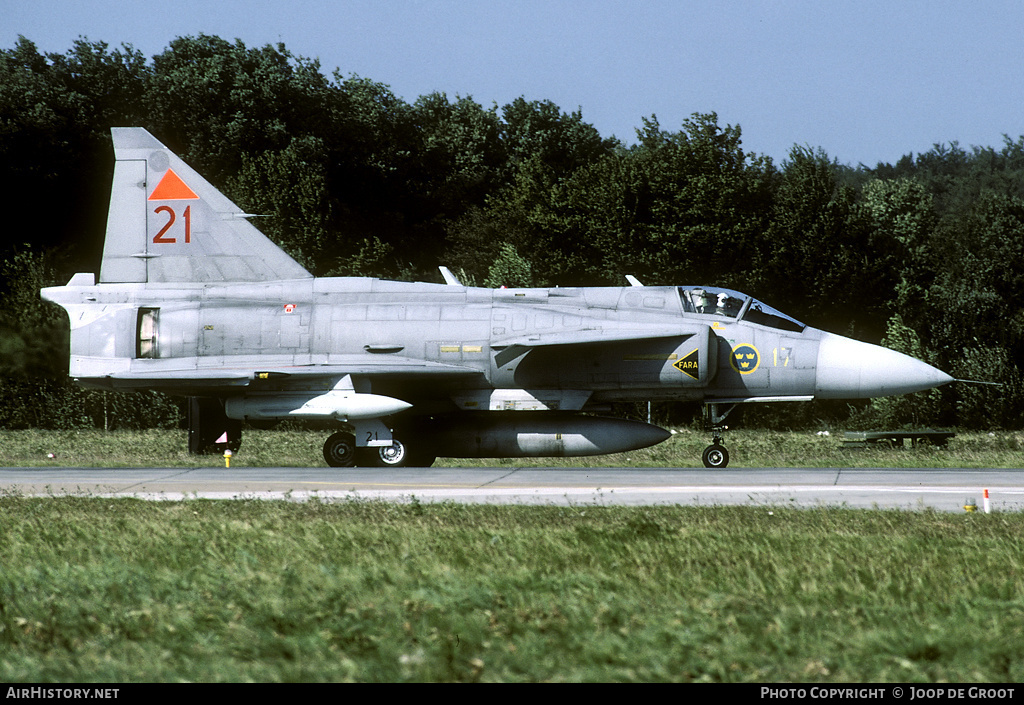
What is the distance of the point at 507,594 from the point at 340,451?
1270cm

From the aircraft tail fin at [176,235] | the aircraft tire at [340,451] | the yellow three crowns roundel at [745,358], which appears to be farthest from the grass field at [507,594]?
the aircraft tail fin at [176,235]

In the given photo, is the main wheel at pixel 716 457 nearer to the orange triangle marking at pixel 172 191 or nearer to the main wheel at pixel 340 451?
the main wheel at pixel 340 451

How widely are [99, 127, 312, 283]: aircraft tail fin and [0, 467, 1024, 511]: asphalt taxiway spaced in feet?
14.1

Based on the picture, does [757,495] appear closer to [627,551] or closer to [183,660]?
[627,551]

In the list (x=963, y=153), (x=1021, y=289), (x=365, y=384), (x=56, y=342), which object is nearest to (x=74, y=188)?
(x=56, y=342)

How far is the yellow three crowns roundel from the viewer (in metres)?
19.7

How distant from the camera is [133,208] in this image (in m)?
21.1

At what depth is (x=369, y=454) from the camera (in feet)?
66.1

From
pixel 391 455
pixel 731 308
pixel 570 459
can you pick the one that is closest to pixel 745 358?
pixel 731 308

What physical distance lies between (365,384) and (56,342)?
8046mm

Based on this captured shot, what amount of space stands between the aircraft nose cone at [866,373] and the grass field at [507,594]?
25.3ft

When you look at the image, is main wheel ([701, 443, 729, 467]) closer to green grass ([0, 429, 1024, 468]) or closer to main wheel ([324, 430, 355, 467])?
green grass ([0, 429, 1024, 468])

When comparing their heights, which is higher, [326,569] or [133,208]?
[133,208]

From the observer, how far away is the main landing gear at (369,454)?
1994 cm
